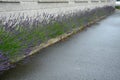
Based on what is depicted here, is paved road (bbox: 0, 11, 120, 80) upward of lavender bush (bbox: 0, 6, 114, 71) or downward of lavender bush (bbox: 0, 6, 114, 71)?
downward

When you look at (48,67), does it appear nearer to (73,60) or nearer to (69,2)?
(73,60)

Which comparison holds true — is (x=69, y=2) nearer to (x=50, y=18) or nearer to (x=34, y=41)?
(x=50, y=18)

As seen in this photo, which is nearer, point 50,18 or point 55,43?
point 55,43

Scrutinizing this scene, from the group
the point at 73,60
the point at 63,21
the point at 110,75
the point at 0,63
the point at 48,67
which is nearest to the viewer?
the point at 0,63

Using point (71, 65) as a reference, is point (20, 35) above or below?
above

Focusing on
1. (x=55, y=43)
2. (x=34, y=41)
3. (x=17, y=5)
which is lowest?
(x=55, y=43)

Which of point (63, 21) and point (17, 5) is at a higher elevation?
point (17, 5)

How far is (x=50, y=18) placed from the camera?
11266 millimetres

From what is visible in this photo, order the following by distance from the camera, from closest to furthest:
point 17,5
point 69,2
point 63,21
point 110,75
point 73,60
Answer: point 110,75 < point 73,60 < point 17,5 < point 63,21 < point 69,2

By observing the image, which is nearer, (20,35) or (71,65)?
(71,65)

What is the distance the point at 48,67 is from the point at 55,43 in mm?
3518

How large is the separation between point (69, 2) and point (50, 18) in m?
6.46

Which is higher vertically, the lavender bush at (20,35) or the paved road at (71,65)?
the lavender bush at (20,35)

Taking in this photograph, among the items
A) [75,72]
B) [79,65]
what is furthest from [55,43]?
[75,72]
